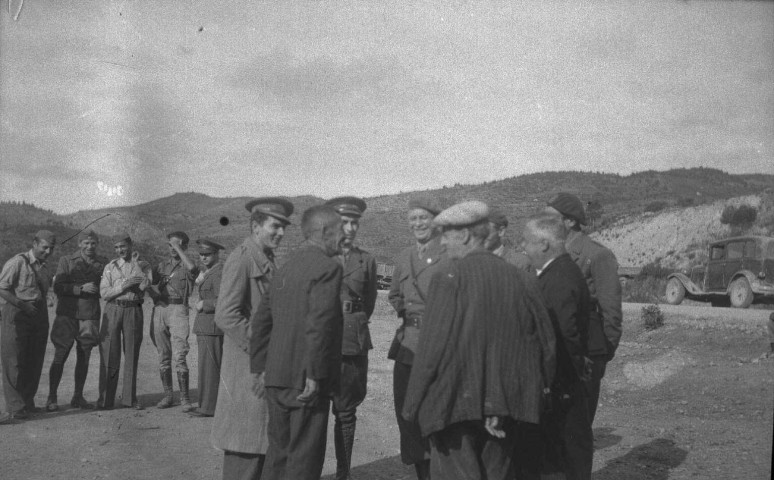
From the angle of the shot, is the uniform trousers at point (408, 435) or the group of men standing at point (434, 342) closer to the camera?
the group of men standing at point (434, 342)

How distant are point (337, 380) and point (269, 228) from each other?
43.8 inches

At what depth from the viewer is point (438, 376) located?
3207mm

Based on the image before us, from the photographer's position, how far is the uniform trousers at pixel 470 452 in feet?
10.7

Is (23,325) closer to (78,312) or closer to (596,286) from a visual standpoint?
(78,312)

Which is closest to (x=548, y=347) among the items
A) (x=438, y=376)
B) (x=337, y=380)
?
(x=438, y=376)

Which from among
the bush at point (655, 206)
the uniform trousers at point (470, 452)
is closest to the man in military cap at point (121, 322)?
the uniform trousers at point (470, 452)

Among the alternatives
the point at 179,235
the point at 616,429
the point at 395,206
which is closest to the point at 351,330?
the point at 616,429

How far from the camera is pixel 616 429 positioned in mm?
7125

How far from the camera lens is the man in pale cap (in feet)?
10.4

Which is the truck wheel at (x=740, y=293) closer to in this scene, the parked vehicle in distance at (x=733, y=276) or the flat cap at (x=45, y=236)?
the parked vehicle in distance at (x=733, y=276)

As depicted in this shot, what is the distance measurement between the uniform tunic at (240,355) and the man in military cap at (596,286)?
2005mm

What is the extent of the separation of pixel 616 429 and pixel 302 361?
4.78m

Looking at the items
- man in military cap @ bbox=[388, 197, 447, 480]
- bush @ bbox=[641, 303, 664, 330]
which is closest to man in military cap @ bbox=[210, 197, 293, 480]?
man in military cap @ bbox=[388, 197, 447, 480]

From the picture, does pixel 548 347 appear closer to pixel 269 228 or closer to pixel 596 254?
pixel 596 254
